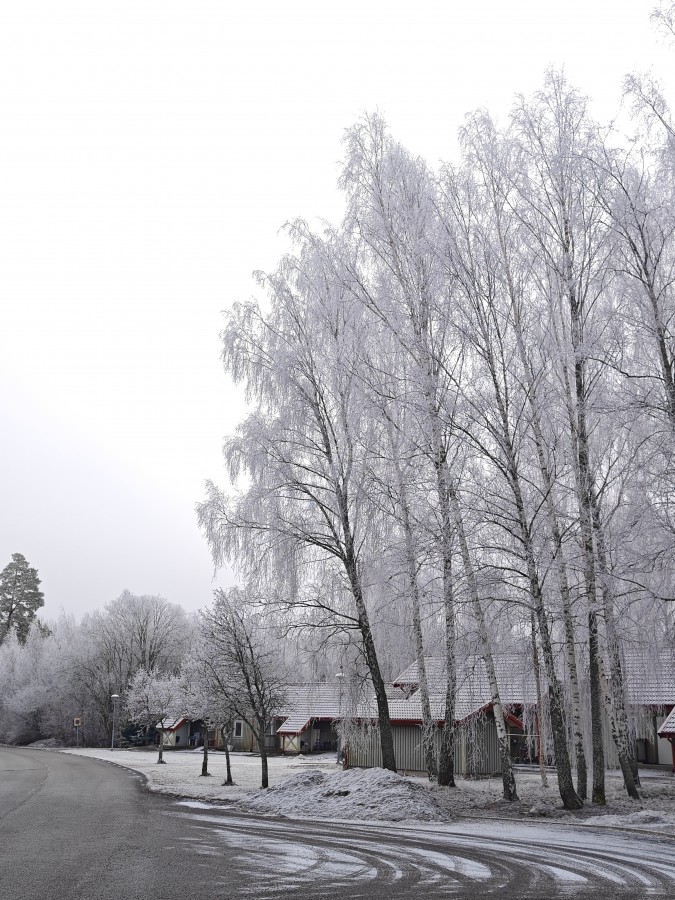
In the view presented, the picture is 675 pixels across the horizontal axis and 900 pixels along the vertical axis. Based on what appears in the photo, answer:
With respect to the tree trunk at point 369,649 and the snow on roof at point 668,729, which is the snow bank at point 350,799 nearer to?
the tree trunk at point 369,649

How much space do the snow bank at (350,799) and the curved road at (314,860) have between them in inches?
35.2

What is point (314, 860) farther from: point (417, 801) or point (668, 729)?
point (668, 729)

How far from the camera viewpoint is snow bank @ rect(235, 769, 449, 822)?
14.3 meters

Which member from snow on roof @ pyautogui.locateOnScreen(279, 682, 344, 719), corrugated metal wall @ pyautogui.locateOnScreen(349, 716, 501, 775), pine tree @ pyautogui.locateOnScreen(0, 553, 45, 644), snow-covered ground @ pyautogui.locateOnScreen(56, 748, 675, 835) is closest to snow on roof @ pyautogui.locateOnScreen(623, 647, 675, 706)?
snow-covered ground @ pyautogui.locateOnScreen(56, 748, 675, 835)

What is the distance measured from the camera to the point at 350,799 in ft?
51.8

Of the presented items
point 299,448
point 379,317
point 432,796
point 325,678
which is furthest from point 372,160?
point 432,796

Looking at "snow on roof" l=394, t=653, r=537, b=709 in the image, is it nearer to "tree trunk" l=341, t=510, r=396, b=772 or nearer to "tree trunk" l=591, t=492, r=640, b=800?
"tree trunk" l=341, t=510, r=396, b=772

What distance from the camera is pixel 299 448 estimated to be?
19.4 metres

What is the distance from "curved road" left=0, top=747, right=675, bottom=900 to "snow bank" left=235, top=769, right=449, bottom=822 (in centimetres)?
89

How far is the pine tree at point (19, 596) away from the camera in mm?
88938

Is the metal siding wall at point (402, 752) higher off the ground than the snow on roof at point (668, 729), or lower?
lower

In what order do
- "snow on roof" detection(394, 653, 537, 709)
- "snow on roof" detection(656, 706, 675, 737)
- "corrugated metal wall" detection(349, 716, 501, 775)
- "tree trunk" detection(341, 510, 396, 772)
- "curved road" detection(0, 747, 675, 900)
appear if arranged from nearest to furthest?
"curved road" detection(0, 747, 675, 900), "snow on roof" detection(394, 653, 537, 709), "tree trunk" detection(341, 510, 396, 772), "snow on roof" detection(656, 706, 675, 737), "corrugated metal wall" detection(349, 716, 501, 775)

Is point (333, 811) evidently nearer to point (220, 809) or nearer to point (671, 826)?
point (220, 809)

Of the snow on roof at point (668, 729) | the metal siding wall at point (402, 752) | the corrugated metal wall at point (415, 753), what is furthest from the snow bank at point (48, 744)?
the snow on roof at point (668, 729)
